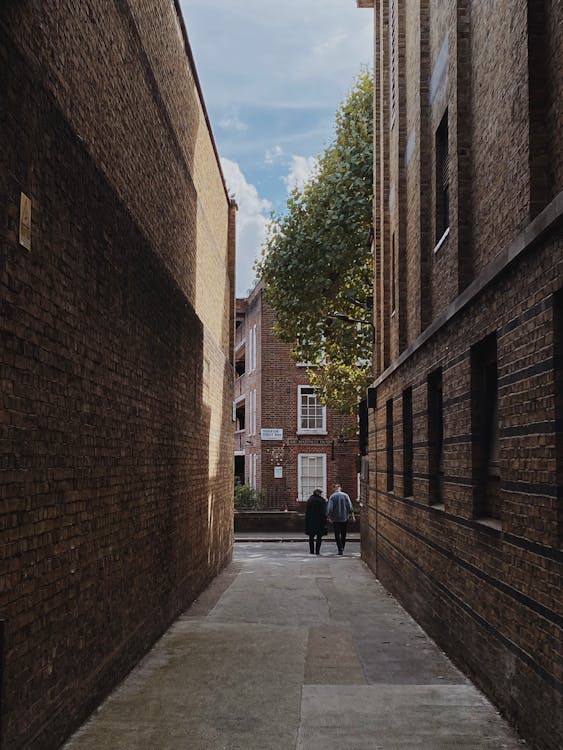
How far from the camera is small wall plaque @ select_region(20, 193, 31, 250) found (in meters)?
5.10

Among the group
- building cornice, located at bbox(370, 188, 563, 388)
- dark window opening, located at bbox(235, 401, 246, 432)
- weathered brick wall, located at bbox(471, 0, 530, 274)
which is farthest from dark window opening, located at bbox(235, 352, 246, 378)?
weathered brick wall, located at bbox(471, 0, 530, 274)

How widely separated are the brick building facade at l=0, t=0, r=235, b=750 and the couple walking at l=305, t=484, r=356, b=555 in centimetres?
1100

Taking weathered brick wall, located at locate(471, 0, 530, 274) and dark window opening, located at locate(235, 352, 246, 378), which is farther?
dark window opening, located at locate(235, 352, 246, 378)

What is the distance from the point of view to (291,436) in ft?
117

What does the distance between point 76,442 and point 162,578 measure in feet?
14.4

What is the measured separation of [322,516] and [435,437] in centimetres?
1231

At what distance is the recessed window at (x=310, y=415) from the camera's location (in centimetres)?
3578

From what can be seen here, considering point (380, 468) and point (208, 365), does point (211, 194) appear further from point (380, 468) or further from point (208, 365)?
point (380, 468)

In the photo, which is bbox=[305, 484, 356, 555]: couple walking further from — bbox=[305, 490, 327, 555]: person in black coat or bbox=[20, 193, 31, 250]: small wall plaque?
bbox=[20, 193, 31, 250]: small wall plaque

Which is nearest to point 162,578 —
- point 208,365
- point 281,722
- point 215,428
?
point 281,722

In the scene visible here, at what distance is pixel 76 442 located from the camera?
639 centimetres

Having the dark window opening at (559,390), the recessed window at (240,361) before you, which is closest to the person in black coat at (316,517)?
the dark window opening at (559,390)

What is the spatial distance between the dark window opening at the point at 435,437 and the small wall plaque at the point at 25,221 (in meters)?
6.94

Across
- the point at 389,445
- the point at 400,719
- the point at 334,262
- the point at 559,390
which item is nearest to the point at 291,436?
the point at 334,262
